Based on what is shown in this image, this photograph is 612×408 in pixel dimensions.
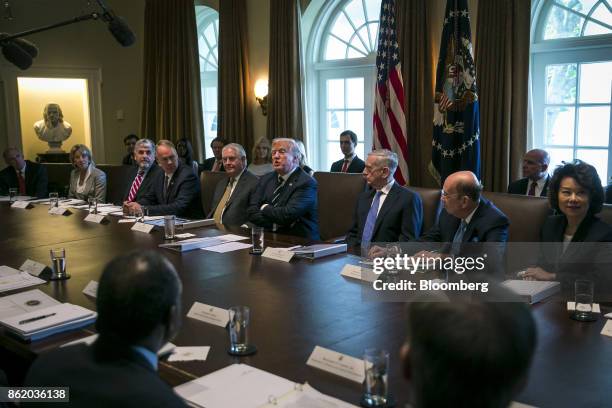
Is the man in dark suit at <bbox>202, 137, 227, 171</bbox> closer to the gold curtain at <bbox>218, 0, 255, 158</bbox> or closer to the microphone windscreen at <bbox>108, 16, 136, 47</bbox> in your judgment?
the gold curtain at <bbox>218, 0, 255, 158</bbox>

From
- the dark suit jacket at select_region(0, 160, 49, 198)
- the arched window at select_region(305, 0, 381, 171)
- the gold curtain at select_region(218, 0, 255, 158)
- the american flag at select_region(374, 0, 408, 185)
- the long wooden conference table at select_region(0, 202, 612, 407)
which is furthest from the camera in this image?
the gold curtain at select_region(218, 0, 255, 158)

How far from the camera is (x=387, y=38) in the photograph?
578 cm

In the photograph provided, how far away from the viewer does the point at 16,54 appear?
13.5 ft

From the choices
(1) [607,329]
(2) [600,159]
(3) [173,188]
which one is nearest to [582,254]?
(1) [607,329]

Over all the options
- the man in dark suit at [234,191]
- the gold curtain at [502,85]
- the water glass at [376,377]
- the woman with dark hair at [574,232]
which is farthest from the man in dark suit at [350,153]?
the water glass at [376,377]

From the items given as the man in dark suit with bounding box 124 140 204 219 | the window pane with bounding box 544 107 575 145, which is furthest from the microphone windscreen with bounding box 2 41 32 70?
the window pane with bounding box 544 107 575 145

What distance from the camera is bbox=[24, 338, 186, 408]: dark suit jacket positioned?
3.49 feet

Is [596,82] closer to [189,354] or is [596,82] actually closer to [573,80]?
[573,80]

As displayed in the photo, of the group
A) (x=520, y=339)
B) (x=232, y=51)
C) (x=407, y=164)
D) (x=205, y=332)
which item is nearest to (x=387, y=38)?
(x=407, y=164)

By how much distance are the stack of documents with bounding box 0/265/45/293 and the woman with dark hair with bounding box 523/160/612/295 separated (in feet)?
6.76

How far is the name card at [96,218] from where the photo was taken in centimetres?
418

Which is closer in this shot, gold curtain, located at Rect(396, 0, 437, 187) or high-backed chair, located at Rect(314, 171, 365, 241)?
high-backed chair, located at Rect(314, 171, 365, 241)

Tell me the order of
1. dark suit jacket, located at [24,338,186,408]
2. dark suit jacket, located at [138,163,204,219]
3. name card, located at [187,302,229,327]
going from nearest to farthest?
dark suit jacket, located at [24,338,186,408] → name card, located at [187,302,229,327] → dark suit jacket, located at [138,163,204,219]

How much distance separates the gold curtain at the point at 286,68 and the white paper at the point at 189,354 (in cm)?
550
